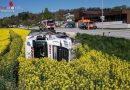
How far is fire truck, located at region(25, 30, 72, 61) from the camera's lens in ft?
60.6

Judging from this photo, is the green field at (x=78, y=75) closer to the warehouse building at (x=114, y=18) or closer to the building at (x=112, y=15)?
the warehouse building at (x=114, y=18)

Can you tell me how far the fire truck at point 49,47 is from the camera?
1848cm

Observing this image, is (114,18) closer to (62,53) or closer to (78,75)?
(62,53)

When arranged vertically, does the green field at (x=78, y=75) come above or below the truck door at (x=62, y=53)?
above

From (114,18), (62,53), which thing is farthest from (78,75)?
(114,18)

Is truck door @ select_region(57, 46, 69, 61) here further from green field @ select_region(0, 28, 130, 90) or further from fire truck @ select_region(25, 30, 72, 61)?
green field @ select_region(0, 28, 130, 90)

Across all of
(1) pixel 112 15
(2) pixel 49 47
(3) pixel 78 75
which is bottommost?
(1) pixel 112 15

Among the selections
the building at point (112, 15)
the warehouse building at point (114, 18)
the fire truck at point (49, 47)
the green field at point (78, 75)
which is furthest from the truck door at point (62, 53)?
the building at point (112, 15)

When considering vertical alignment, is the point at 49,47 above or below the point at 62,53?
above

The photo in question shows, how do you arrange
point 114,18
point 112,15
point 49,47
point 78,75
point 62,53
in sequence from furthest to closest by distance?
point 112,15 < point 114,18 < point 49,47 < point 62,53 < point 78,75

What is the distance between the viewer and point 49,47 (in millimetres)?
19297

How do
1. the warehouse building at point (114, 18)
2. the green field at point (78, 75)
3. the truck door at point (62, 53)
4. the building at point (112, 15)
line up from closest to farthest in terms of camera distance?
the green field at point (78, 75) → the truck door at point (62, 53) → the warehouse building at point (114, 18) → the building at point (112, 15)

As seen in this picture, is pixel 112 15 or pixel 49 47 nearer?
pixel 49 47

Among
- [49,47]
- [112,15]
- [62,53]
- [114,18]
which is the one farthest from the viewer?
[112,15]
